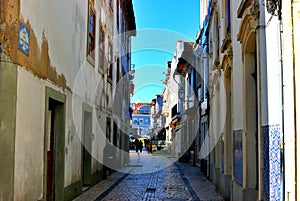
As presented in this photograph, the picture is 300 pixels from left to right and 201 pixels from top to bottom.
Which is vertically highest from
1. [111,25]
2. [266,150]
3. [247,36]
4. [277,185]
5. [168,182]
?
[111,25]

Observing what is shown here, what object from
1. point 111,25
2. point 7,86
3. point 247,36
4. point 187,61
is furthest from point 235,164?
point 187,61

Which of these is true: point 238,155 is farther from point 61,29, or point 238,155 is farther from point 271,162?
point 61,29

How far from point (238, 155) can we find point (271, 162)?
375cm

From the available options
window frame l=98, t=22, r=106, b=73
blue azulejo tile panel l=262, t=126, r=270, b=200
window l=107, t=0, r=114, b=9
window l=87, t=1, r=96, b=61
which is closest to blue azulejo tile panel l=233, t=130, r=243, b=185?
blue azulejo tile panel l=262, t=126, r=270, b=200

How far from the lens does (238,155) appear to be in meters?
10.7

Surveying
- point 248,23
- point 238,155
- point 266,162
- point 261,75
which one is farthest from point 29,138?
point 238,155

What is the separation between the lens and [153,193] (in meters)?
14.1

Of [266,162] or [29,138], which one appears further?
[29,138]

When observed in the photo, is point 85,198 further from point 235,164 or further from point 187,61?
point 187,61

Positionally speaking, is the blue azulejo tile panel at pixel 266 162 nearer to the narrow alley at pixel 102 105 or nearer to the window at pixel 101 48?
the narrow alley at pixel 102 105

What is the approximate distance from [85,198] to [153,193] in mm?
2520

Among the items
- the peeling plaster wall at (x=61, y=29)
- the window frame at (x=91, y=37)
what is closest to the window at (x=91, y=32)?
the window frame at (x=91, y=37)

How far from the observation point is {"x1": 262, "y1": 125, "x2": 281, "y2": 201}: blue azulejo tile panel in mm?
6492

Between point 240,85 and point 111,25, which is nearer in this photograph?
point 240,85
